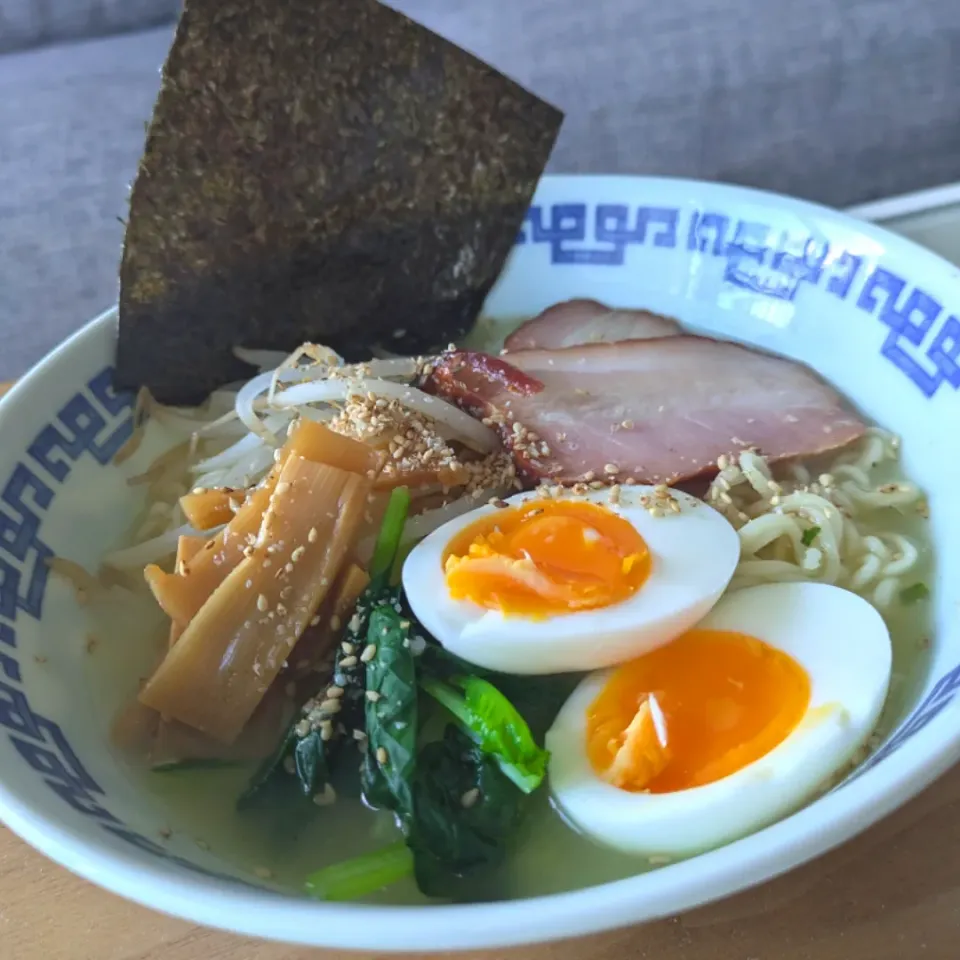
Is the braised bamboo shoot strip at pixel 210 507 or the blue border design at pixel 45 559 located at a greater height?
the braised bamboo shoot strip at pixel 210 507

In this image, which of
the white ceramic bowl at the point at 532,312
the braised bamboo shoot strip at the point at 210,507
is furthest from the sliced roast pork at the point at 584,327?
the braised bamboo shoot strip at the point at 210,507

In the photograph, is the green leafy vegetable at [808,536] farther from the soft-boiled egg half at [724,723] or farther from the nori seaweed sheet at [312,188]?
the nori seaweed sheet at [312,188]

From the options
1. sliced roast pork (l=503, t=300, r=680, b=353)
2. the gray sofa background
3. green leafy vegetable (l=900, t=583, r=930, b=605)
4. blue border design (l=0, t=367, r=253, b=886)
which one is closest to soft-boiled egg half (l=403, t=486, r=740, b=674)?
green leafy vegetable (l=900, t=583, r=930, b=605)

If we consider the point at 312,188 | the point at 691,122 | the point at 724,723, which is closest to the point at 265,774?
the point at 724,723

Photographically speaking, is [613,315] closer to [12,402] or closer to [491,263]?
[491,263]

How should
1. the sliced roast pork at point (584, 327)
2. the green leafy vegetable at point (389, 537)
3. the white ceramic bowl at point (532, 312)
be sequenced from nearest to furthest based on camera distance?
the white ceramic bowl at point (532, 312) < the green leafy vegetable at point (389, 537) < the sliced roast pork at point (584, 327)

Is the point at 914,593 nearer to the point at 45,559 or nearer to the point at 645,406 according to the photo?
the point at 645,406

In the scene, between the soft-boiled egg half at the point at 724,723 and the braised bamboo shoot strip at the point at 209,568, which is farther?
the braised bamboo shoot strip at the point at 209,568

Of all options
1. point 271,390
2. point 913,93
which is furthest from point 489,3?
point 271,390
